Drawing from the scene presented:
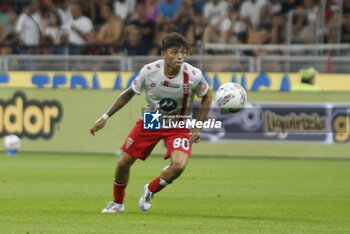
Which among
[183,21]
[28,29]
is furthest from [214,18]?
[28,29]

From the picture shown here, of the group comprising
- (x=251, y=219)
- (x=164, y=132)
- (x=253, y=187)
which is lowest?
(x=253, y=187)

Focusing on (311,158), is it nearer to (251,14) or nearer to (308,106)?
(308,106)

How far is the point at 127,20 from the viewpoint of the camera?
23000 millimetres

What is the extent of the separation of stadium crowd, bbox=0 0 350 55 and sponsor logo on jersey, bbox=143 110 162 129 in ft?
36.4

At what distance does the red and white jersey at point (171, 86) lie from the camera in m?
9.97

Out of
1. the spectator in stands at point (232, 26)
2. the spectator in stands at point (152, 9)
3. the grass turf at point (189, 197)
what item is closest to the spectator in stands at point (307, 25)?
the spectator in stands at point (232, 26)

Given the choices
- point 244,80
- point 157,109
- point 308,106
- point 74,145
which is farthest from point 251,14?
point 157,109

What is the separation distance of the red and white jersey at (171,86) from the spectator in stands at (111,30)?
492 inches

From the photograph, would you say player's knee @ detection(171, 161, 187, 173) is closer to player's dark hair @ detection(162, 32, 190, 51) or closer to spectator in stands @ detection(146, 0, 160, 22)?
player's dark hair @ detection(162, 32, 190, 51)

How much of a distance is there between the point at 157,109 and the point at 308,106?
9.74 metres

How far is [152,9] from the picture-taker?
2273cm

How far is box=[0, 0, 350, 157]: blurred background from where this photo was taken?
19.2 m

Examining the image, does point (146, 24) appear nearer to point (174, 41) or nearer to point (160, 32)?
point (160, 32)

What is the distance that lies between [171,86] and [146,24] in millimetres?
12655
